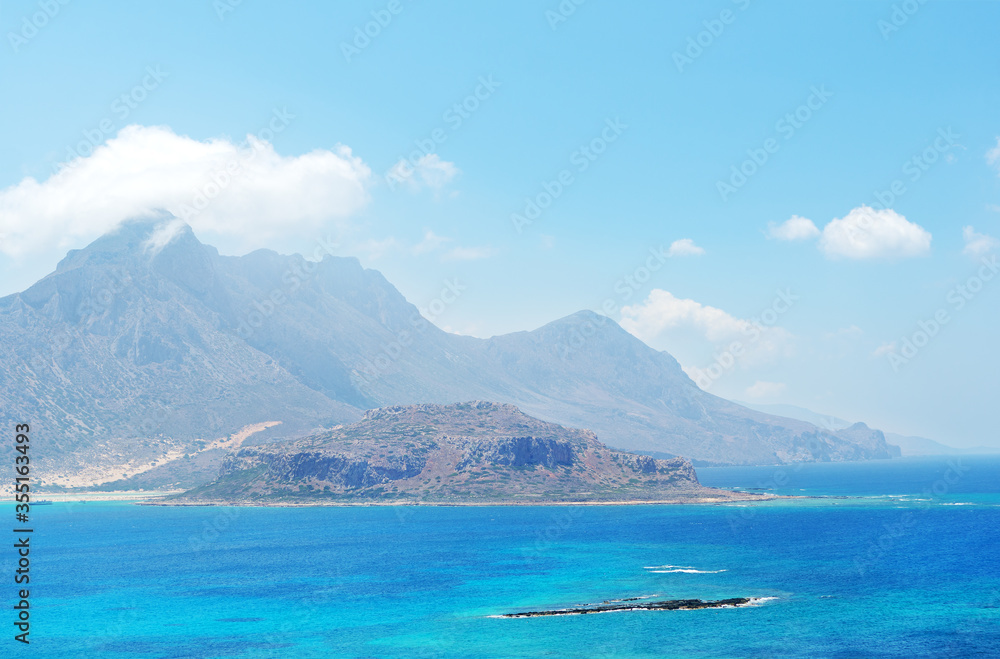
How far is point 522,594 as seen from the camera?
12312 centimetres

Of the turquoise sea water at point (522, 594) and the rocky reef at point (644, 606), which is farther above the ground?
the rocky reef at point (644, 606)

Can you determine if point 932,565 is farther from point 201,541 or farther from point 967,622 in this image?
point 201,541

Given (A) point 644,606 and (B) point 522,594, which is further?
(B) point 522,594

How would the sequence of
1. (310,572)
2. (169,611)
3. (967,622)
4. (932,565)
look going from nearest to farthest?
(967,622)
(169,611)
(932,565)
(310,572)

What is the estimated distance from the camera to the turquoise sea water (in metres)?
93.4

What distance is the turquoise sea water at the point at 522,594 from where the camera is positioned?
93438 millimetres

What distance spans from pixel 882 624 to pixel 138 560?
13546 centimetres

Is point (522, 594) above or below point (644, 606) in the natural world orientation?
below

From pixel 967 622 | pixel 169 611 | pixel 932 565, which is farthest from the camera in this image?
pixel 932 565

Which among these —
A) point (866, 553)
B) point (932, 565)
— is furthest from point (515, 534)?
point (932, 565)

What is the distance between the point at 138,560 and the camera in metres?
168

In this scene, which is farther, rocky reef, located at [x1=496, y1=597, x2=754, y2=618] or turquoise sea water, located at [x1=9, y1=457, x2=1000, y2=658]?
rocky reef, located at [x1=496, y1=597, x2=754, y2=618]

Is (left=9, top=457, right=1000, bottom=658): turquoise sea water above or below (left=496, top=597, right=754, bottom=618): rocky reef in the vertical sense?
below

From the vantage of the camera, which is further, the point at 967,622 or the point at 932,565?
the point at 932,565
